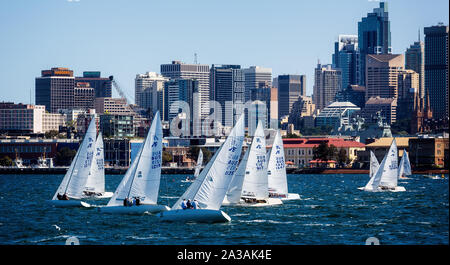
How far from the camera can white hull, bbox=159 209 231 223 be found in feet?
102

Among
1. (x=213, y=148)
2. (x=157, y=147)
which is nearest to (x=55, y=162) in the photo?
(x=213, y=148)

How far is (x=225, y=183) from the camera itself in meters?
32.0

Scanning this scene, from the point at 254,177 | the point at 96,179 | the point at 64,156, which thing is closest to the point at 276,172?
the point at 254,177

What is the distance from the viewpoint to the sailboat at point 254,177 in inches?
1644

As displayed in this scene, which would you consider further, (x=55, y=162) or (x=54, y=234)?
(x=55, y=162)

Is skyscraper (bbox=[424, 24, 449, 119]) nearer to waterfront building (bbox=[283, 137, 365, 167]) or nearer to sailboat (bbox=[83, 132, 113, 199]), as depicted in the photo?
waterfront building (bbox=[283, 137, 365, 167])

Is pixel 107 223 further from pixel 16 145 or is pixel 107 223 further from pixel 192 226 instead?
pixel 16 145

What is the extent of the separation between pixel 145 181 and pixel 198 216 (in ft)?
17.6

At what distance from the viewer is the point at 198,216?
102 ft

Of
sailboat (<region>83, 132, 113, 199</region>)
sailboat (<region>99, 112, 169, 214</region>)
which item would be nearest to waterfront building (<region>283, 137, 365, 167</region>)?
sailboat (<region>83, 132, 113, 199</region>)

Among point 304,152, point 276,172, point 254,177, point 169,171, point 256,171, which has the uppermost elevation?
point 256,171

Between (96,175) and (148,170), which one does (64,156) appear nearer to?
(96,175)

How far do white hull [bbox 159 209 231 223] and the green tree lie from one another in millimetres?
134435
